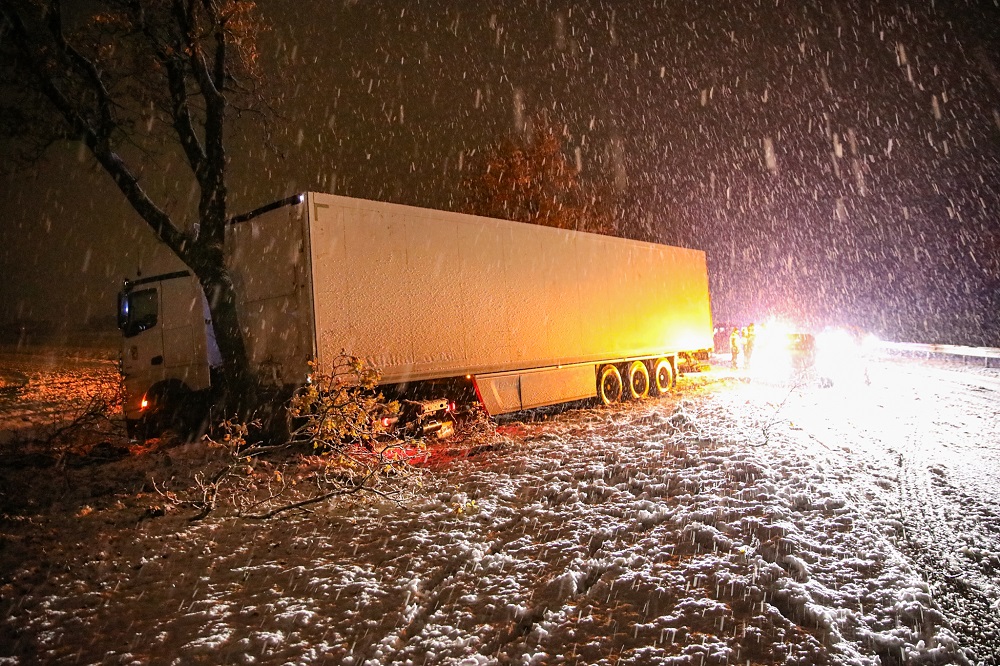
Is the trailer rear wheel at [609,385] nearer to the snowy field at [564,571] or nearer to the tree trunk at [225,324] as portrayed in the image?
the snowy field at [564,571]

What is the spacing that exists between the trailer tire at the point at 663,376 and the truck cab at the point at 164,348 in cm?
1041

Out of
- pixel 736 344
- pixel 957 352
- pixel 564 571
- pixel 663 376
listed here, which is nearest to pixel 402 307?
pixel 564 571

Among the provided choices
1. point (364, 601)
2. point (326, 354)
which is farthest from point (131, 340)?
point (364, 601)

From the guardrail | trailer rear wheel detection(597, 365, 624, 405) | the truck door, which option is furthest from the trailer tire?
the truck door

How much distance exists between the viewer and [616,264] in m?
13.5

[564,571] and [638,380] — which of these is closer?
[564,571]

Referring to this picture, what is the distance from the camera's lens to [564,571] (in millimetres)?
3969

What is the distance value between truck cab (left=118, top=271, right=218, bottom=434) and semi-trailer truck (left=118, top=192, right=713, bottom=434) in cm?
2

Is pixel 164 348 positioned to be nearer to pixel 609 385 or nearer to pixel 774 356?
pixel 609 385

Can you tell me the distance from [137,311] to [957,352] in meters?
23.0

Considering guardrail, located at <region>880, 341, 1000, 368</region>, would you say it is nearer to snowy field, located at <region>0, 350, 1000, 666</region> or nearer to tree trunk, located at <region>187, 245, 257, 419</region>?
snowy field, located at <region>0, 350, 1000, 666</region>

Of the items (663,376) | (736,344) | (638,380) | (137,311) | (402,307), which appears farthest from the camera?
(736,344)

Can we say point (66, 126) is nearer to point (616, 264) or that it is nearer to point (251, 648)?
point (251, 648)

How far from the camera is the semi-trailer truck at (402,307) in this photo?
7777 mm
